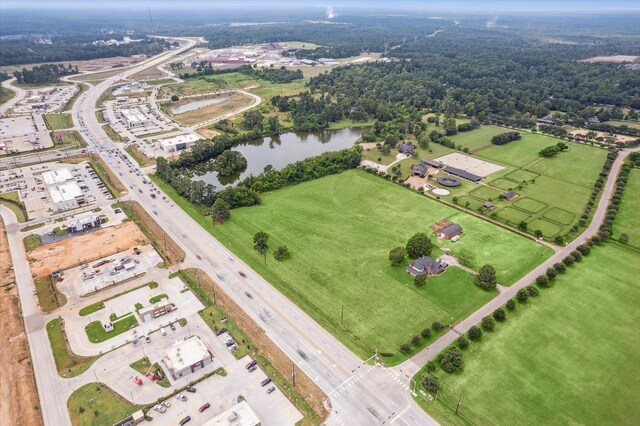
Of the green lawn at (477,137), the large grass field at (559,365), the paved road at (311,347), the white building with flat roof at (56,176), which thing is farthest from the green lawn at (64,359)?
the green lawn at (477,137)

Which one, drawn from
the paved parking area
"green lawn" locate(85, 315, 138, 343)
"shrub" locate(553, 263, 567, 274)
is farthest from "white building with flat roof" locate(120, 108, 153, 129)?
"shrub" locate(553, 263, 567, 274)

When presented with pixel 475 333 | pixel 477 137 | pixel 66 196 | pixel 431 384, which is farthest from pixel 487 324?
pixel 477 137

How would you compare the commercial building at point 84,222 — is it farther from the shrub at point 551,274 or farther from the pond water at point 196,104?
the pond water at point 196,104

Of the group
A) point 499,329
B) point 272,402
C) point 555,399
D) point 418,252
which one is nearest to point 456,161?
point 418,252

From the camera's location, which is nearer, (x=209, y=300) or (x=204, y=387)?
(x=204, y=387)

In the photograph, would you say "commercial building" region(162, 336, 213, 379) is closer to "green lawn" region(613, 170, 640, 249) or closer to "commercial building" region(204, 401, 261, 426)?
"commercial building" region(204, 401, 261, 426)

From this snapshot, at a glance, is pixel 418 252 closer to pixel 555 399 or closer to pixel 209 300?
pixel 555 399

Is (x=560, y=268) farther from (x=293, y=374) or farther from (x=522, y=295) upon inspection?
(x=293, y=374)
